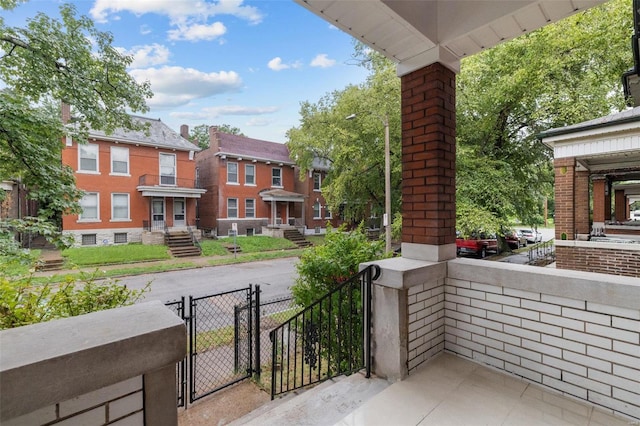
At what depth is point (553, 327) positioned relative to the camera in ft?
7.41

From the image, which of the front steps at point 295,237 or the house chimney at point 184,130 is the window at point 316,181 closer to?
the front steps at point 295,237

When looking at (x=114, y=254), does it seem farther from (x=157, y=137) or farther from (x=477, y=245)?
(x=477, y=245)

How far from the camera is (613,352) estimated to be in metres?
2.01

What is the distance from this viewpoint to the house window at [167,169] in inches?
712

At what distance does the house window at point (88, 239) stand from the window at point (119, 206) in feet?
4.25

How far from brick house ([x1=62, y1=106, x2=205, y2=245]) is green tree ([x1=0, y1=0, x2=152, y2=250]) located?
31.6ft

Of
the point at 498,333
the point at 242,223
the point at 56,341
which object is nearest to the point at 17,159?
the point at 56,341

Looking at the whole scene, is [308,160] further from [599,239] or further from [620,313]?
[620,313]

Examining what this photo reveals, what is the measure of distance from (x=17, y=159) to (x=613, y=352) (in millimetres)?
7340

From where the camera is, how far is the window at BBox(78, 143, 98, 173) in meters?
15.3

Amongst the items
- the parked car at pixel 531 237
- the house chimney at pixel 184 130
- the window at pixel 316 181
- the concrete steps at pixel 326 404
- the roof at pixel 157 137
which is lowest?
the parked car at pixel 531 237

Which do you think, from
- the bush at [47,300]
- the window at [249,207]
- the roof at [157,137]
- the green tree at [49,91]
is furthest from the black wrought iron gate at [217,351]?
the window at [249,207]

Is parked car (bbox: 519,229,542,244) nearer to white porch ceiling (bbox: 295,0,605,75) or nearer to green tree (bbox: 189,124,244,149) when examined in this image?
white porch ceiling (bbox: 295,0,605,75)

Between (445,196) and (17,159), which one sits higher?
(17,159)
